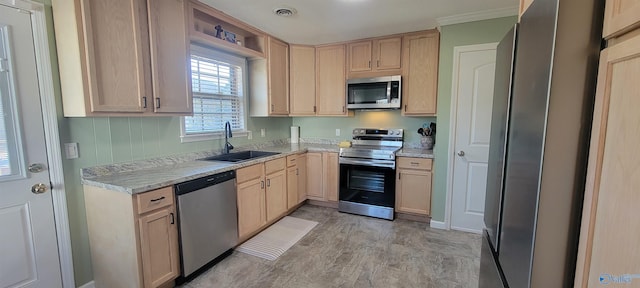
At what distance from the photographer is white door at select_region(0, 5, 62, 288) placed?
1.63 metres

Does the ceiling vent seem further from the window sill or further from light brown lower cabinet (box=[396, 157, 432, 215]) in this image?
light brown lower cabinet (box=[396, 157, 432, 215])

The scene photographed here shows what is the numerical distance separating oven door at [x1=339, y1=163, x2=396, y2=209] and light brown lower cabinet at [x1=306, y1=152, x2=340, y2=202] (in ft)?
0.51

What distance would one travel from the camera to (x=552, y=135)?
753 mm

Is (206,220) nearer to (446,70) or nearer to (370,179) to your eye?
(370,179)

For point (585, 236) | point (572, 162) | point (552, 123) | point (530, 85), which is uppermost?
point (530, 85)

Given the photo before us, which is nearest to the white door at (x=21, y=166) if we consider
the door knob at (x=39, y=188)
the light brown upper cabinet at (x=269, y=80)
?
the door knob at (x=39, y=188)

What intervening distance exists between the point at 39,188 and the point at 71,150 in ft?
0.97

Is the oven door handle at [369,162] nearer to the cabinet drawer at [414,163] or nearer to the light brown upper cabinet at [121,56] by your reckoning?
the cabinet drawer at [414,163]

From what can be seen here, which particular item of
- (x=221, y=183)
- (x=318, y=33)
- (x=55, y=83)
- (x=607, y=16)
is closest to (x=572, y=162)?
(x=607, y=16)

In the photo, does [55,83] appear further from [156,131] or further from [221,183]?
[221,183]

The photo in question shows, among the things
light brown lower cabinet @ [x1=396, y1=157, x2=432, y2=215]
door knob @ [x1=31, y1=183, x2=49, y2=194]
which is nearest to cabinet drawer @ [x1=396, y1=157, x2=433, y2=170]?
light brown lower cabinet @ [x1=396, y1=157, x2=432, y2=215]

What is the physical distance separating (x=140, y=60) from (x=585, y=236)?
2.56 metres

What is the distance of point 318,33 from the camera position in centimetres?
342

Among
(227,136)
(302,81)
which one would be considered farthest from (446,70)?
(227,136)
